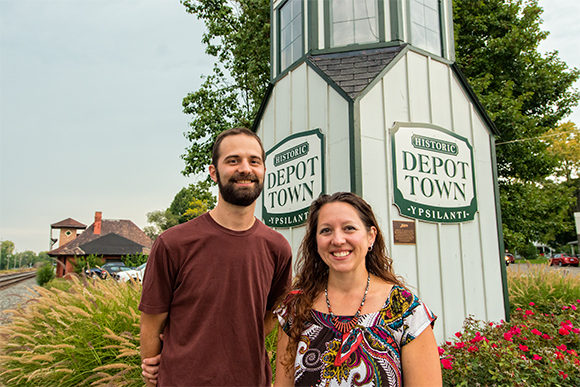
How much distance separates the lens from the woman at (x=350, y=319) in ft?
5.07

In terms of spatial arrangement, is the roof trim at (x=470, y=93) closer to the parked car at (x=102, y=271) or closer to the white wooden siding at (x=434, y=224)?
the white wooden siding at (x=434, y=224)

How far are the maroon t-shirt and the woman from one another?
0.20 m

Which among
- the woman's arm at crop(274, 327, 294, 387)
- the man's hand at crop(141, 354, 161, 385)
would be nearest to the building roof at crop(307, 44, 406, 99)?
the woman's arm at crop(274, 327, 294, 387)

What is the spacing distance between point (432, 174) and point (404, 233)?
98 centimetres

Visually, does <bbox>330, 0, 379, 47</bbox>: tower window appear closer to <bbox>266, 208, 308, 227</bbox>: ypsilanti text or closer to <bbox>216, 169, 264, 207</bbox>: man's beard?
<bbox>266, 208, 308, 227</bbox>: ypsilanti text

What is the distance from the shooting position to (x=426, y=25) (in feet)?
19.3

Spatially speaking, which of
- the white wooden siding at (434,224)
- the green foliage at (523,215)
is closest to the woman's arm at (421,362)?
the white wooden siding at (434,224)

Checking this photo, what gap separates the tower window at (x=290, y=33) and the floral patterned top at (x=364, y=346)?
519 cm

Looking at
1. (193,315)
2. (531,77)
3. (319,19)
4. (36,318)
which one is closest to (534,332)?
(193,315)

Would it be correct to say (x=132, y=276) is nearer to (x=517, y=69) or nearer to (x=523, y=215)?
(x=523, y=215)

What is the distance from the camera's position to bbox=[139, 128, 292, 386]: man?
1.80 meters

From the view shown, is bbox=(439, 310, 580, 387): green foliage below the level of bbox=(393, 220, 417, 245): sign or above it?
below

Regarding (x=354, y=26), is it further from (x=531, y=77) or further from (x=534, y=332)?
(x=531, y=77)

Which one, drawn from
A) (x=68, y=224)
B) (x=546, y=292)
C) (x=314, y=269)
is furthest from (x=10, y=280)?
(x=314, y=269)
